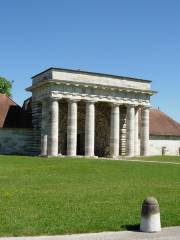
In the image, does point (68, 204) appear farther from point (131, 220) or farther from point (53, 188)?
point (53, 188)

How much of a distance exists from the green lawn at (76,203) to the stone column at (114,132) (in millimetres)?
27048

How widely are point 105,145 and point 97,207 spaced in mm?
40775

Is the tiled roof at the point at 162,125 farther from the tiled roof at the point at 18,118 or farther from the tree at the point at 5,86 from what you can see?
the tree at the point at 5,86

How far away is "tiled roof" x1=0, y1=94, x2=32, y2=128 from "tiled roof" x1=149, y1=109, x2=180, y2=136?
16.2 metres

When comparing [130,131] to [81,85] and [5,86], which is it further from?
[5,86]

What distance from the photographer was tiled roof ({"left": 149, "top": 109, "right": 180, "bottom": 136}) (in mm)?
59188

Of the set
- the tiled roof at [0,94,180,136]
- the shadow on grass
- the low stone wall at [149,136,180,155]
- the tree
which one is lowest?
the shadow on grass

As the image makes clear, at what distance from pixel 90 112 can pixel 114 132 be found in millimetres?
3634

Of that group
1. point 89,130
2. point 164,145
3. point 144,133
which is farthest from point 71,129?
point 164,145

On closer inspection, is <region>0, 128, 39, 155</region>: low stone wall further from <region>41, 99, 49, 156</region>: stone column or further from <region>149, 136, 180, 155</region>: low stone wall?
<region>149, 136, 180, 155</region>: low stone wall

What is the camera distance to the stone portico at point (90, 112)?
46.7 m

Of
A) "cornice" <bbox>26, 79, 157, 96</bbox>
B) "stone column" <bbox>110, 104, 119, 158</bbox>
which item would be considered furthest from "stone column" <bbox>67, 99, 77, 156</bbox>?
"stone column" <bbox>110, 104, 119, 158</bbox>

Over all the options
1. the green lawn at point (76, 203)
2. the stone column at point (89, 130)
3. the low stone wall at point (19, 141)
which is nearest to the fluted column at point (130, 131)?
the stone column at point (89, 130)

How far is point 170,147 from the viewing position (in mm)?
60250
